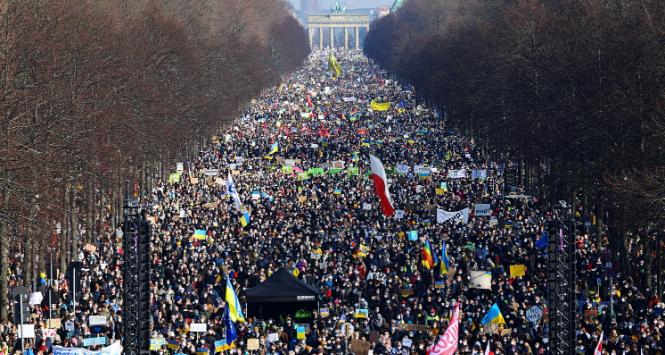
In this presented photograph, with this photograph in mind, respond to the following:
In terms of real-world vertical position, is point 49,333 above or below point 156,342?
above

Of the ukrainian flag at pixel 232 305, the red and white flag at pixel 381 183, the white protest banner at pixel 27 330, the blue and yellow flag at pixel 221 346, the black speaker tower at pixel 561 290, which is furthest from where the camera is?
the red and white flag at pixel 381 183

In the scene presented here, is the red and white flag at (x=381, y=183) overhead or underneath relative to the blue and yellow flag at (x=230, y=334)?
overhead

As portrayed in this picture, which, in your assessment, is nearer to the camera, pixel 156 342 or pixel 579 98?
pixel 156 342

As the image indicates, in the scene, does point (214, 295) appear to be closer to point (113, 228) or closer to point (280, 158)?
point (113, 228)

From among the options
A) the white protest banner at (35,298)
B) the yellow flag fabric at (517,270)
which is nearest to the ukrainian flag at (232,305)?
the white protest banner at (35,298)

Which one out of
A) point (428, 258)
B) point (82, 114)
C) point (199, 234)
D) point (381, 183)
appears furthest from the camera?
point (82, 114)

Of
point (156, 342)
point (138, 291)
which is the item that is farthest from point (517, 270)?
point (138, 291)

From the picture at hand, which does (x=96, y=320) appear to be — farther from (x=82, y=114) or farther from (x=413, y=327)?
(x=82, y=114)

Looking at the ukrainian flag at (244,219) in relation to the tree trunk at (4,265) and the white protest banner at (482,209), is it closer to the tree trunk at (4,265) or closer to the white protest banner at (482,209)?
the white protest banner at (482,209)
